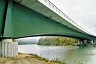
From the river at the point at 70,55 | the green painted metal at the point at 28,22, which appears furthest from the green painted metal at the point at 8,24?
the river at the point at 70,55

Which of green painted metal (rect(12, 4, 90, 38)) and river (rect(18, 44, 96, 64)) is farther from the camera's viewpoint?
river (rect(18, 44, 96, 64))

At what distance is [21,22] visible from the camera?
17.3 metres

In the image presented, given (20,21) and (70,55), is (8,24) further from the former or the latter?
(70,55)

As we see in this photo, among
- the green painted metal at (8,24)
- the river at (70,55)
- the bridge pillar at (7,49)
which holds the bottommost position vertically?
the river at (70,55)

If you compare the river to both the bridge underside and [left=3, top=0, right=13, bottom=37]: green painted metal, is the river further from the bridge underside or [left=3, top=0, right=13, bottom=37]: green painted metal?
[left=3, top=0, right=13, bottom=37]: green painted metal

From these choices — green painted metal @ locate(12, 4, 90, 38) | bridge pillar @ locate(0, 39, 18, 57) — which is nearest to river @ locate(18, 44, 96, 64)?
green painted metal @ locate(12, 4, 90, 38)

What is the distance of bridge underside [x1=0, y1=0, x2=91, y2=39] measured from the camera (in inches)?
554

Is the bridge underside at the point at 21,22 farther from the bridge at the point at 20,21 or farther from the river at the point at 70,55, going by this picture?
the river at the point at 70,55

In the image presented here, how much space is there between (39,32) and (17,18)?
18.9 ft

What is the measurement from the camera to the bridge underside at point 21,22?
554 inches

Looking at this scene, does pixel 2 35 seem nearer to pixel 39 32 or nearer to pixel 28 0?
pixel 28 0

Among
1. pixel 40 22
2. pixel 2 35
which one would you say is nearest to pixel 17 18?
pixel 2 35

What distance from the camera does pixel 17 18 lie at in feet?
54.1

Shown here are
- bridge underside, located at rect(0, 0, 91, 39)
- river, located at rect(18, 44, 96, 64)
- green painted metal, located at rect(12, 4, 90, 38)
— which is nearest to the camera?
bridge underside, located at rect(0, 0, 91, 39)
